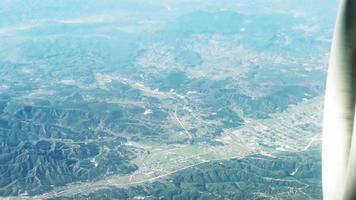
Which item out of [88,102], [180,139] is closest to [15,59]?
[88,102]

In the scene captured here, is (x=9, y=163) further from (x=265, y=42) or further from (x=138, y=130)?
(x=265, y=42)

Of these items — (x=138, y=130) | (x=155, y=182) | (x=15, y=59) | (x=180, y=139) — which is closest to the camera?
(x=155, y=182)

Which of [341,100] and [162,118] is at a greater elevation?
[341,100]

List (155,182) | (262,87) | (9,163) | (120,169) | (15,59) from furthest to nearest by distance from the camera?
(15,59)
(262,87)
(9,163)
(120,169)
(155,182)

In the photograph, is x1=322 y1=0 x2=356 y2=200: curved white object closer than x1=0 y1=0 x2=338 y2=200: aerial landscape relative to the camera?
Yes

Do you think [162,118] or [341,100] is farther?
[162,118]
